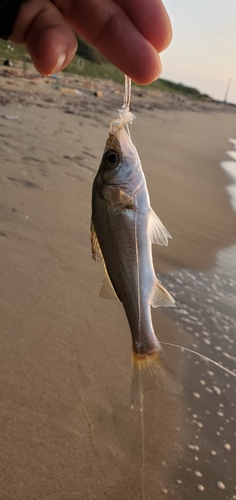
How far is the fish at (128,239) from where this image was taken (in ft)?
6.98

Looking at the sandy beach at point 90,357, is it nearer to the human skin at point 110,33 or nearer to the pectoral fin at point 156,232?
the pectoral fin at point 156,232

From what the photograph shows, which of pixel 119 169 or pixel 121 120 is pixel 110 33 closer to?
pixel 121 120

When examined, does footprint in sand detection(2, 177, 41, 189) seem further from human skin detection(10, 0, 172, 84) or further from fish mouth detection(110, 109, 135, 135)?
human skin detection(10, 0, 172, 84)

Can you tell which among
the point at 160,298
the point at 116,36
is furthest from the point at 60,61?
the point at 160,298

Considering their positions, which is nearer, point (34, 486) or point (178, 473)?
point (34, 486)

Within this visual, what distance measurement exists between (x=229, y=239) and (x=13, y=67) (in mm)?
13311

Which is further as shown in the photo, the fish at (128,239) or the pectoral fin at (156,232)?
the pectoral fin at (156,232)

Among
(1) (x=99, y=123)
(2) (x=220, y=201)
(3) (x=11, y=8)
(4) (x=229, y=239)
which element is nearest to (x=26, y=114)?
(1) (x=99, y=123)

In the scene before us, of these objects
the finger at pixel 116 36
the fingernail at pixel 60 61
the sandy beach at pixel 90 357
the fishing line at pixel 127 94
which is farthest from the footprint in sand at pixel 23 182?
the fingernail at pixel 60 61

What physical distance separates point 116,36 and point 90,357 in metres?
2.44

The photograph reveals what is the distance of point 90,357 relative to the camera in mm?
3547

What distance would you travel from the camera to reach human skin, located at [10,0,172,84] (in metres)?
1.67

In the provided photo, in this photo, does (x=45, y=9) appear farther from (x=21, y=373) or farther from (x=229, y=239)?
(x=229, y=239)

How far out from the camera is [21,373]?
327 centimetres
